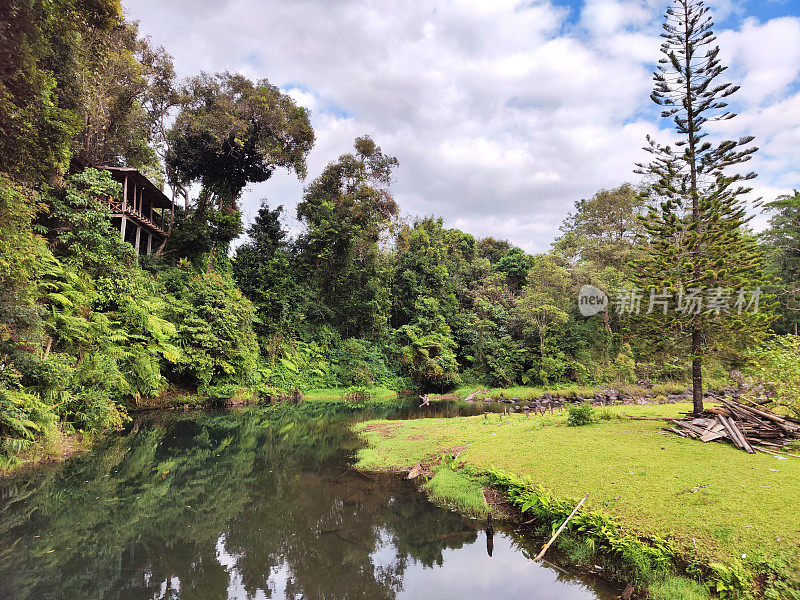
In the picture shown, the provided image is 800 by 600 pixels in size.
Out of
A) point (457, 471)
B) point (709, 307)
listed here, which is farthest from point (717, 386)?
point (457, 471)

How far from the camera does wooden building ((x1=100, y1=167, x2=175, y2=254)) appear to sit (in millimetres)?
16625

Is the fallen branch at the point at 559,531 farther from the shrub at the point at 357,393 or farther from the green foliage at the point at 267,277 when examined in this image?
the green foliage at the point at 267,277

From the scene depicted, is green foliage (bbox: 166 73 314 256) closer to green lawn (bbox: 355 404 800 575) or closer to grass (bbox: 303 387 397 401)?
grass (bbox: 303 387 397 401)

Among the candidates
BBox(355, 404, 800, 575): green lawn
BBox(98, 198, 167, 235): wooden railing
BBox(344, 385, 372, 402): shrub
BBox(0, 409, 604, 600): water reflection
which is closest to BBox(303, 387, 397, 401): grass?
BBox(344, 385, 372, 402): shrub

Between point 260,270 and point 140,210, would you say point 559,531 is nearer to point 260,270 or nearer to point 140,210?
point 140,210

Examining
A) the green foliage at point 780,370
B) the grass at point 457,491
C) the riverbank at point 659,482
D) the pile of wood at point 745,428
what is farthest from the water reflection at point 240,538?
the green foliage at point 780,370

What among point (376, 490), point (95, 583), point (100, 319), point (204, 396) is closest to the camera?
point (95, 583)

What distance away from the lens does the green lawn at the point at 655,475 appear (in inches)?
173

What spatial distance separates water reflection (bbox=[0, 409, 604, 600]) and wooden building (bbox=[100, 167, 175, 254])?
433 inches

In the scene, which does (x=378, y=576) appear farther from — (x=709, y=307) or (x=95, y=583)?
(x=709, y=307)

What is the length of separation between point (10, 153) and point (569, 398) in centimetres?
2410

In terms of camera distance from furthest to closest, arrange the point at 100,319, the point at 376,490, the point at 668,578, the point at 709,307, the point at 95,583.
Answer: the point at 100,319 < the point at 709,307 < the point at 376,490 < the point at 95,583 < the point at 668,578

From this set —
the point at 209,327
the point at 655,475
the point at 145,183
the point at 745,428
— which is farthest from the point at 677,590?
the point at 145,183

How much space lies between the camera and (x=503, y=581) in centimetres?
493
